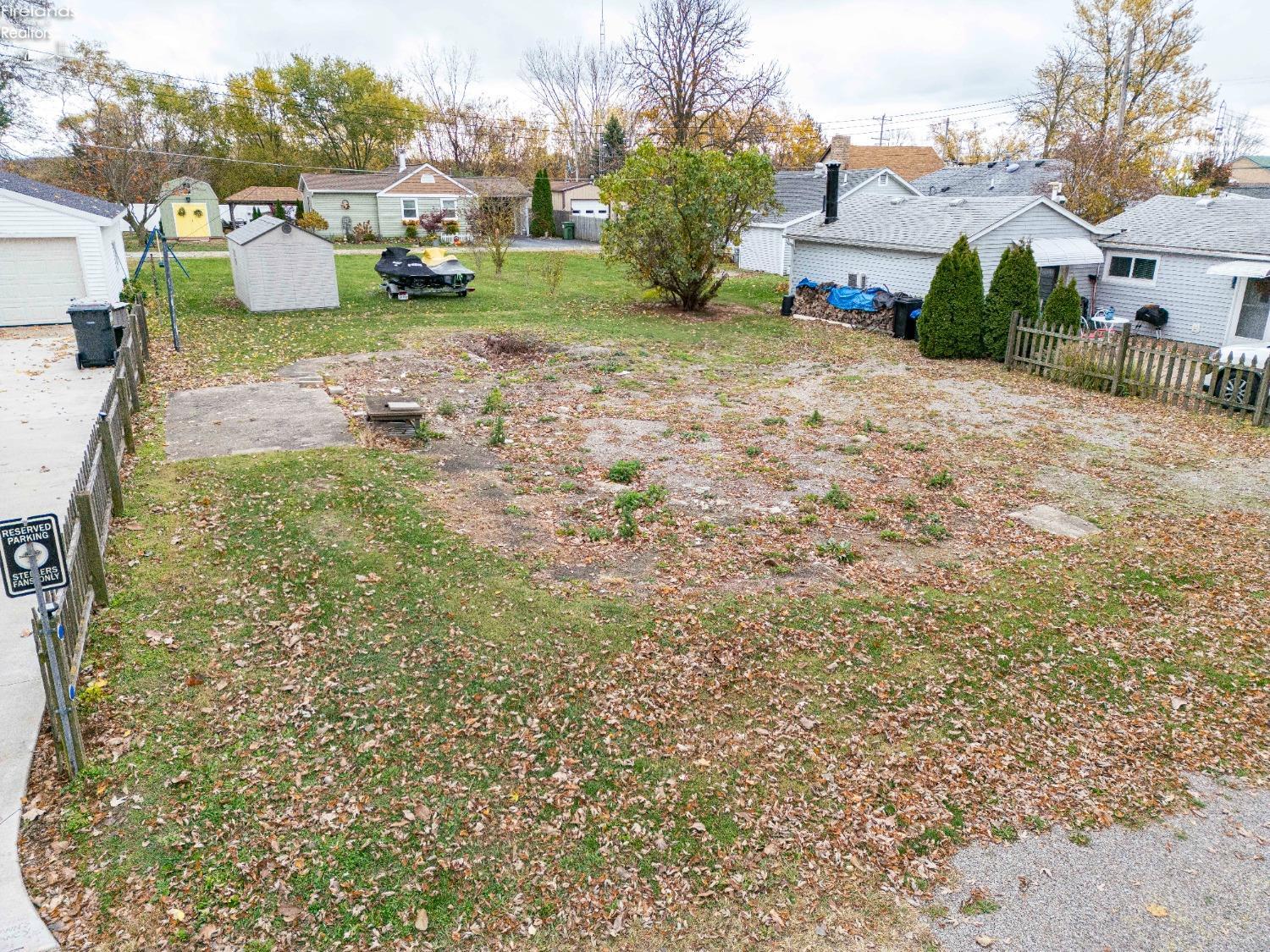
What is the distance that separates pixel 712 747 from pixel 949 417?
9756mm

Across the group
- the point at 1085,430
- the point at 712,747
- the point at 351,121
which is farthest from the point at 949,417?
the point at 351,121

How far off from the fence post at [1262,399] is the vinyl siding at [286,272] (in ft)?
64.8

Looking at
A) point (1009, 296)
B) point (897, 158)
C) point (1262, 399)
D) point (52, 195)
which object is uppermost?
point (897, 158)

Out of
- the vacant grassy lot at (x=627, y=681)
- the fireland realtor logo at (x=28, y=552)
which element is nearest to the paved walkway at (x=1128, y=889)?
the vacant grassy lot at (x=627, y=681)

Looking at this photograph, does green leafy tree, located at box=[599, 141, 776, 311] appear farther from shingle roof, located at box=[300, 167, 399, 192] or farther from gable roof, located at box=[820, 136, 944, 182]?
gable roof, located at box=[820, 136, 944, 182]

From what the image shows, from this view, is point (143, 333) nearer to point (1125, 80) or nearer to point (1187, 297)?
point (1187, 297)

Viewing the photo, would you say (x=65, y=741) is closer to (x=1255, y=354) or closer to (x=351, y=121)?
(x=1255, y=354)

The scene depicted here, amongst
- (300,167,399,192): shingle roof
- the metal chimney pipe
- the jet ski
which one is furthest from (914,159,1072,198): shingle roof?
(300,167,399,192): shingle roof

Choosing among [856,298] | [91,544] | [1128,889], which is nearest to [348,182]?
[856,298]

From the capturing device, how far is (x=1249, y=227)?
793 inches

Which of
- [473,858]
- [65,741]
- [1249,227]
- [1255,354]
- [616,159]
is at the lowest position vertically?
[473,858]

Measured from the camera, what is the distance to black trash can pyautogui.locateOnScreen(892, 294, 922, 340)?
20.7 m

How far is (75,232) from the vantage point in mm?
18875

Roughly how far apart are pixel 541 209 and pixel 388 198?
29.2 feet
